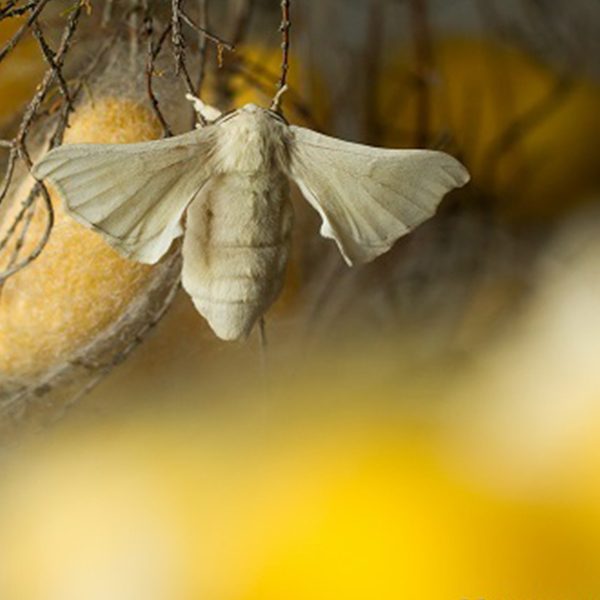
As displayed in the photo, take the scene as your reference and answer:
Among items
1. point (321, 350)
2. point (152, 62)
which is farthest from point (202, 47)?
point (321, 350)

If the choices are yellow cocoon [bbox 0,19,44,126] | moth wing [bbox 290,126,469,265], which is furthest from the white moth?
yellow cocoon [bbox 0,19,44,126]

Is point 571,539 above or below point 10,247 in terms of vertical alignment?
below

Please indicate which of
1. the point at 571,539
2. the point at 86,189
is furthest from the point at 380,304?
the point at 86,189

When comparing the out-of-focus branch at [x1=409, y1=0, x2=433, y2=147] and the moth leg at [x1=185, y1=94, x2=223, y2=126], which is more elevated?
the out-of-focus branch at [x1=409, y1=0, x2=433, y2=147]

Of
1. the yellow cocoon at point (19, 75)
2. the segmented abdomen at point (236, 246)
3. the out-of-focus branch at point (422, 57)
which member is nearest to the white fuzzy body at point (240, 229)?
the segmented abdomen at point (236, 246)

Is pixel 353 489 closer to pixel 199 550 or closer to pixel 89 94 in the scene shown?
pixel 199 550

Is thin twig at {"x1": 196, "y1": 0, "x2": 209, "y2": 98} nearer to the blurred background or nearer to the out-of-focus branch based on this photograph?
the blurred background

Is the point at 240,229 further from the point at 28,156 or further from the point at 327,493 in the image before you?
the point at 327,493

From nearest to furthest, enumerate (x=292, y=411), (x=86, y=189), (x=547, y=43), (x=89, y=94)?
1. (x=86, y=189)
2. (x=89, y=94)
3. (x=292, y=411)
4. (x=547, y=43)
